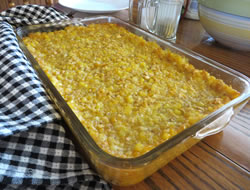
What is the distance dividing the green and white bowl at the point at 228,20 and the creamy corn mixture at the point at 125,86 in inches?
15.5

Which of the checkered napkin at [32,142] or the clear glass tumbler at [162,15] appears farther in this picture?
the clear glass tumbler at [162,15]

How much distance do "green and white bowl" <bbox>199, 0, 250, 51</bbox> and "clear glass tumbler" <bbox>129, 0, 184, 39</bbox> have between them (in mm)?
165

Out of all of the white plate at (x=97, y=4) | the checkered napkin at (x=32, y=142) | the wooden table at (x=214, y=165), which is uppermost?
the white plate at (x=97, y=4)

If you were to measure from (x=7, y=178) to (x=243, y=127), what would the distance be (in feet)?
2.55

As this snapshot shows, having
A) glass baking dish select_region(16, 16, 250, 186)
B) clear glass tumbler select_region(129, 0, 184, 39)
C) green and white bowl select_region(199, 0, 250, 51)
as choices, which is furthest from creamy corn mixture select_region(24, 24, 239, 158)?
green and white bowl select_region(199, 0, 250, 51)

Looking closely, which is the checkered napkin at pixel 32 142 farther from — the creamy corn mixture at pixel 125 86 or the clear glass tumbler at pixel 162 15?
the clear glass tumbler at pixel 162 15

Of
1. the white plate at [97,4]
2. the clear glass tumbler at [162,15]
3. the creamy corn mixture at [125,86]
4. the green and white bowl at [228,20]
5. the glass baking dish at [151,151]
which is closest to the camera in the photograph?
the glass baking dish at [151,151]

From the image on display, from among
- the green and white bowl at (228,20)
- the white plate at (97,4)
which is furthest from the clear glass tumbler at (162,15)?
the white plate at (97,4)

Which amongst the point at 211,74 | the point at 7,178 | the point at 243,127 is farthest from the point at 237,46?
the point at 7,178

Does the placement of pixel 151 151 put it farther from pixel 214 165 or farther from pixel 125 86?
pixel 125 86

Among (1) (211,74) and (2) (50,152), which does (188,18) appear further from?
(2) (50,152)

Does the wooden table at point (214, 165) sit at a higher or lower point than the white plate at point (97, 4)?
lower

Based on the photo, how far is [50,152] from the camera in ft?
2.06

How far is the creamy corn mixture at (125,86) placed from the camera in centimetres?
70
